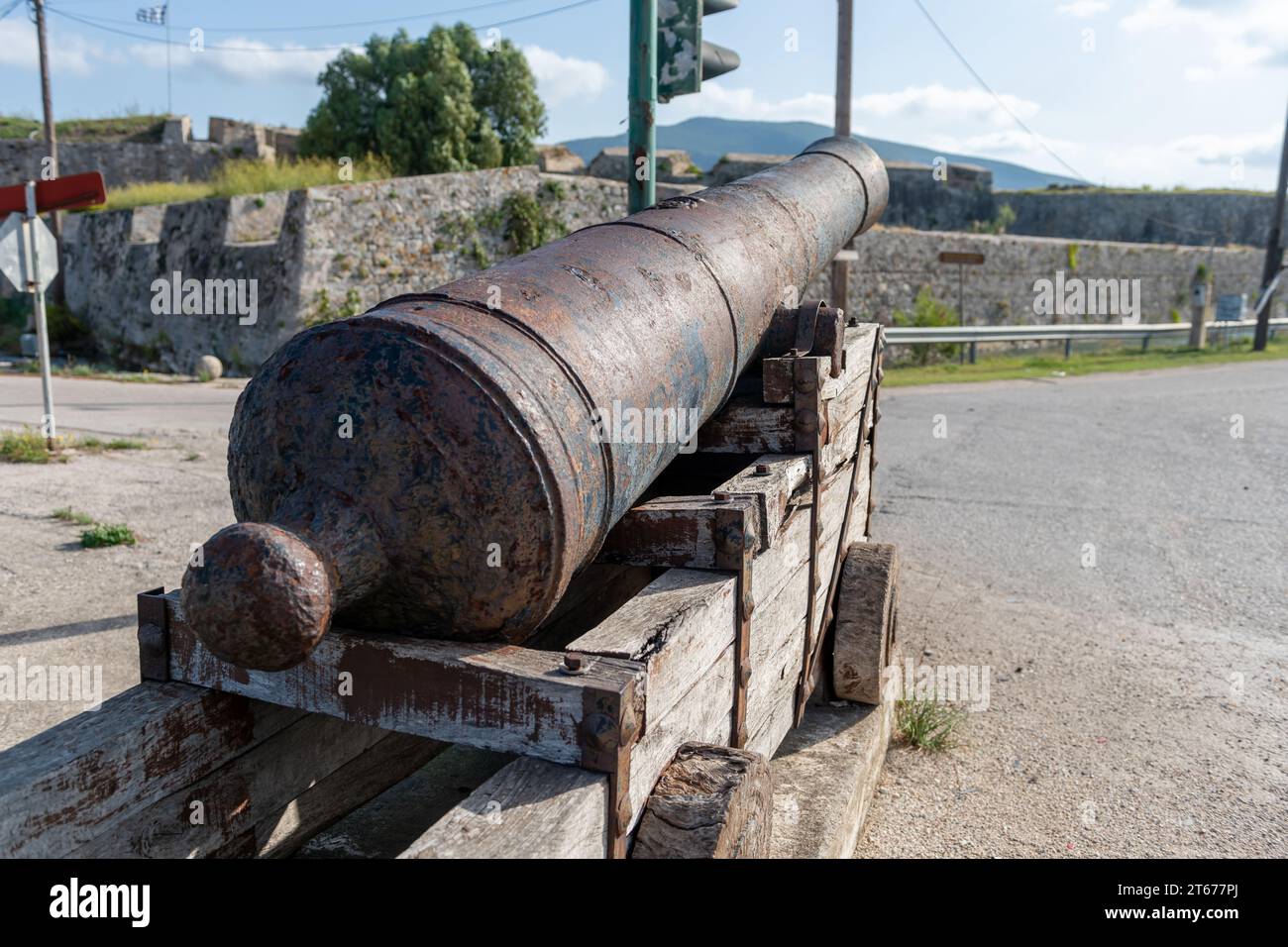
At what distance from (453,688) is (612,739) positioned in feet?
1.00

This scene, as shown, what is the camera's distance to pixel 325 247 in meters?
15.2

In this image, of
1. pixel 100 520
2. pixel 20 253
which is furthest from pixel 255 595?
pixel 20 253

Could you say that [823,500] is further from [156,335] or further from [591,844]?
[156,335]

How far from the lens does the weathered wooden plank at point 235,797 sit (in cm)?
191

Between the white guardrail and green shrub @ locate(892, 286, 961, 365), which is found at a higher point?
green shrub @ locate(892, 286, 961, 365)

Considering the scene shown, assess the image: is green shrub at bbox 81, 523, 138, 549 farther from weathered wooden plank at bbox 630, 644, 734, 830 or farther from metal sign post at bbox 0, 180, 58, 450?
weathered wooden plank at bbox 630, 644, 734, 830

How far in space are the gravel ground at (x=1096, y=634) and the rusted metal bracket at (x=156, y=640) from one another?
7.08ft

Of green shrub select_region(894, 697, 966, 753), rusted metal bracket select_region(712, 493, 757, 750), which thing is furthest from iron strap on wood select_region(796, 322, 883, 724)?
rusted metal bracket select_region(712, 493, 757, 750)

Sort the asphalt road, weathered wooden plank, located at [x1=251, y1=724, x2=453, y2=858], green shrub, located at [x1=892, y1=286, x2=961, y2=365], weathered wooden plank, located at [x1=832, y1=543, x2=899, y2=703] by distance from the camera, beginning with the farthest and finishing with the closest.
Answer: green shrub, located at [x1=892, y1=286, x2=961, y2=365], the asphalt road, weathered wooden plank, located at [x1=832, y1=543, x2=899, y2=703], weathered wooden plank, located at [x1=251, y1=724, x2=453, y2=858]

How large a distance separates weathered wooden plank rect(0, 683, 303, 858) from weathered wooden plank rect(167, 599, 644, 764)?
0.46ft

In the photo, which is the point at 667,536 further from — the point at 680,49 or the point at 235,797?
the point at 680,49

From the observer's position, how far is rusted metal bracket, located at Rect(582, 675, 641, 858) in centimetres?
167

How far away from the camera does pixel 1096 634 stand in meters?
5.28
